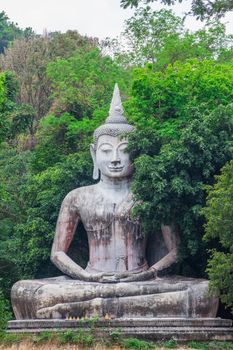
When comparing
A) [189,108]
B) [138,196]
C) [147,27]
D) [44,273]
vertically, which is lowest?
[44,273]

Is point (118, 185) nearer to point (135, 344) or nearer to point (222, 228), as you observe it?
point (222, 228)

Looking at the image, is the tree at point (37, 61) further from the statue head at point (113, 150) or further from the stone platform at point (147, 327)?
the stone platform at point (147, 327)

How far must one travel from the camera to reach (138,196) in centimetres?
2836

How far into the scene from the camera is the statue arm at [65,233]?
29344mm

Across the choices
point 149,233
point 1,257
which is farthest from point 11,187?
point 149,233

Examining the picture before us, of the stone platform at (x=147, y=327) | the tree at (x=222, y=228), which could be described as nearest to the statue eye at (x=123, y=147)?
the tree at (x=222, y=228)

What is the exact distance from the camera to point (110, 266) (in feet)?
96.4

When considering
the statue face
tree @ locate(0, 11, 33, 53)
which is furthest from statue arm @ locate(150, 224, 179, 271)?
tree @ locate(0, 11, 33, 53)

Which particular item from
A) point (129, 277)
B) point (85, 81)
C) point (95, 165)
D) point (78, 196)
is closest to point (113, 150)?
point (95, 165)

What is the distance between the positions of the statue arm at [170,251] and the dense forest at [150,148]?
20cm

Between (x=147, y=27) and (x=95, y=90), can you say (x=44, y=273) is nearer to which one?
(x=95, y=90)

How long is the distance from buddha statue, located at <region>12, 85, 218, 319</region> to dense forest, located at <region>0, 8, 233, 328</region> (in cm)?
56

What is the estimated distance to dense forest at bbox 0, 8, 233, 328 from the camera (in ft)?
90.7

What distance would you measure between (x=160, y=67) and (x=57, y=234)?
35.4ft
